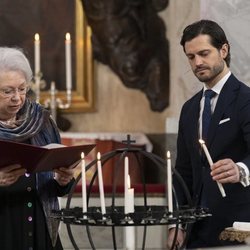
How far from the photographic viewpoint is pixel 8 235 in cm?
423

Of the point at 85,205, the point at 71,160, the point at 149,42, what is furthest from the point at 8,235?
the point at 149,42

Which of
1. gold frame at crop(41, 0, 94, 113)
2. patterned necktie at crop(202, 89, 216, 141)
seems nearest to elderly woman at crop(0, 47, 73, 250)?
patterned necktie at crop(202, 89, 216, 141)

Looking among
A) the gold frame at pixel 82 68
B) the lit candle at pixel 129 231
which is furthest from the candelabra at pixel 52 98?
the lit candle at pixel 129 231

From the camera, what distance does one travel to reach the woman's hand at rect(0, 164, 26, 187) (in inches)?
159

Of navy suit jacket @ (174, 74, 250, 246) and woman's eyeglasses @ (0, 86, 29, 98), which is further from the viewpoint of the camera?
navy suit jacket @ (174, 74, 250, 246)

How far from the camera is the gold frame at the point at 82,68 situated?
952cm

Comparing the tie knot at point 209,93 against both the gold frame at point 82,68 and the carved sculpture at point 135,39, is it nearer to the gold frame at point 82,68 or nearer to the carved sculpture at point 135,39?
the carved sculpture at point 135,39

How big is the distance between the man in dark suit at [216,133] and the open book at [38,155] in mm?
593

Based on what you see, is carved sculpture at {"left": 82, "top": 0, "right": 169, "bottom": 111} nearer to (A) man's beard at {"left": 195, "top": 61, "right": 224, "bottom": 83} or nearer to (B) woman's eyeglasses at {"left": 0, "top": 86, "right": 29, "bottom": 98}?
(A) man's beard at {"left": 195, "top": 61, "right": 224, "bottom": 83}

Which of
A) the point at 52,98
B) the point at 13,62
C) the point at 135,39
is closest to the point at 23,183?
the point at 13,62

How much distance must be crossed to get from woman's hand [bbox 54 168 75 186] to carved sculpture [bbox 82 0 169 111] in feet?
16.7

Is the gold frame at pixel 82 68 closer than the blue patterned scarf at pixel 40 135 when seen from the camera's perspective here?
No

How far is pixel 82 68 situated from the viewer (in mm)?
9562

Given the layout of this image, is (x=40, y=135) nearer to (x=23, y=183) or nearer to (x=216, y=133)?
(x=23, y=183)
